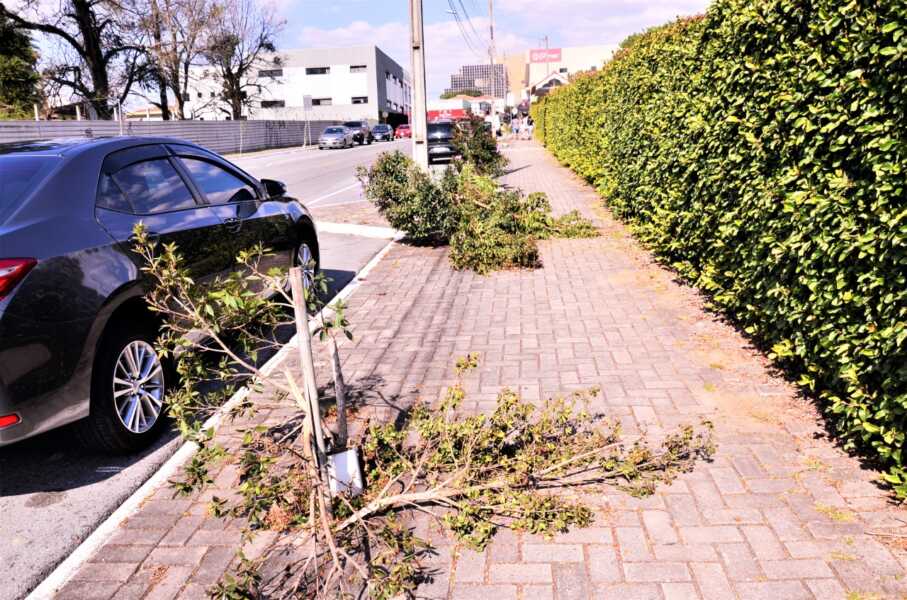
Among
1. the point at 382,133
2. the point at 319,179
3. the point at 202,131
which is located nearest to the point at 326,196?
the point at 319,179

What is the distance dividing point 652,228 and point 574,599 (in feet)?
21.4

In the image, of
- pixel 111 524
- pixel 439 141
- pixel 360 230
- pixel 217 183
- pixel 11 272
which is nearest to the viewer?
pixel 11 272

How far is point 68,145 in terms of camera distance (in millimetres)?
4496

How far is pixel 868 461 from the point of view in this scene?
381cm

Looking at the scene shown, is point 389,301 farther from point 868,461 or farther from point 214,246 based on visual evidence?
point 868,461

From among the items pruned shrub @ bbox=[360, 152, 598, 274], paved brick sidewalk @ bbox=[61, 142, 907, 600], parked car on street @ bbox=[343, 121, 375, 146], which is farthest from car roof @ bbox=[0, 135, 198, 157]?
parked car on street @ bbox=[343, 121, 375, 146]

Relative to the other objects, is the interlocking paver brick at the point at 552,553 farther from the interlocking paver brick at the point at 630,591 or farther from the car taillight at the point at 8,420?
the car taillight at the point at 8,420

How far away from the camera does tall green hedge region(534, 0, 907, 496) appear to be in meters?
3.41

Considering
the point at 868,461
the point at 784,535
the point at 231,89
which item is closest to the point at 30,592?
the point at 784,535

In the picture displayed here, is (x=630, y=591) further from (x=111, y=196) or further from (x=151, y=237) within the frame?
(x=111, y=196)

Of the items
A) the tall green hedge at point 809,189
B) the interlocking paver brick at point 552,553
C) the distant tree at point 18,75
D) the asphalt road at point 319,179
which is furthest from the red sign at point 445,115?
the distant tree at point 18,75

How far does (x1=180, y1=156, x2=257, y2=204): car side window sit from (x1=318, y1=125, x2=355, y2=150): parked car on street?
136 ft

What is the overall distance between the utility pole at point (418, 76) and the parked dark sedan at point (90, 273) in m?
8.29

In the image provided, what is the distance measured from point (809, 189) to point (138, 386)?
4375 mm
